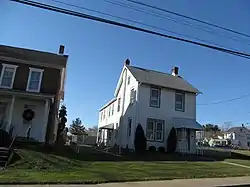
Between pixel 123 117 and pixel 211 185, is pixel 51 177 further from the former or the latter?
pixel 123 117

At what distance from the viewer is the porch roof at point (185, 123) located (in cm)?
2543

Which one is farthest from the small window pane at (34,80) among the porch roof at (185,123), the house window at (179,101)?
the house window at (179,101)

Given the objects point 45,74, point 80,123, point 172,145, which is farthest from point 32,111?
point 80,123

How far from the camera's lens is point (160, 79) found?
90.9 feet

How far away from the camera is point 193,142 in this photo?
26812 millimetres

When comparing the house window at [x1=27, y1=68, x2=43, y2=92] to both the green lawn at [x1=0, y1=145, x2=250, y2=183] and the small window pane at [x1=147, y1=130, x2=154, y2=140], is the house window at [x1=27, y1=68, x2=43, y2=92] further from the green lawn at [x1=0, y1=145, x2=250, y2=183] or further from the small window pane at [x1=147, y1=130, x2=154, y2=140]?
the small window pane at [x1=147, y1=130, x2=154, y2=140]

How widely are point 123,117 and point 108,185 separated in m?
19.0

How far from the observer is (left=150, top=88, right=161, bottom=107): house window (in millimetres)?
25861

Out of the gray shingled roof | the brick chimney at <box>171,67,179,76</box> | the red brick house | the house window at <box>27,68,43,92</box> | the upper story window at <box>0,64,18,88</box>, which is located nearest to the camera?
the red brick house

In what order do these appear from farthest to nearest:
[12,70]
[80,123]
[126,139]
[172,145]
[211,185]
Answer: [80,123] < [126,139] < [172,145] < [12,70] < [211,185]

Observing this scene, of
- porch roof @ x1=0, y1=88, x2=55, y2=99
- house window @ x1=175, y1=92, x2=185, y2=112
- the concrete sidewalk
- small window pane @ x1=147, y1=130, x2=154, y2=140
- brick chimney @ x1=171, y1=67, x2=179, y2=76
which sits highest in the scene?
brick chimney @ x1=171, y1=67, x2=179, y2=76

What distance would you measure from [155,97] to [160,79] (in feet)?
8.23

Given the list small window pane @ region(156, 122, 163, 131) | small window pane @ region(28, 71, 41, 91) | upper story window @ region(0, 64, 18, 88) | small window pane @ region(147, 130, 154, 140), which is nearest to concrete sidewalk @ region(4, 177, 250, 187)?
small window pane @ region(147, 130, 154, 140)

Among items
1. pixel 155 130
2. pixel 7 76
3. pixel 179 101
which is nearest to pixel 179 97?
pixel 179 101
